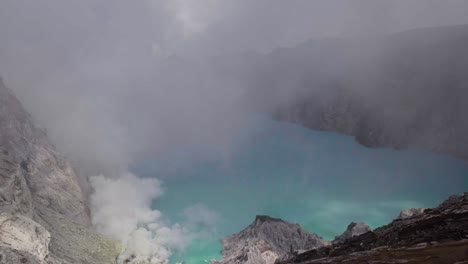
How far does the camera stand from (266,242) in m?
122

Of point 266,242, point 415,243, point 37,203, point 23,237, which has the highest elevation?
point 37,203

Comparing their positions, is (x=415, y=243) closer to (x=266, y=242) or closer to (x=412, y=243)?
(x=412, y=243)

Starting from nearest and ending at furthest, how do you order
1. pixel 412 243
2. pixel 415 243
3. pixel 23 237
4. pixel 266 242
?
pixel 415 243, pixel 412 243, pixel 23 237, pixel 266 242

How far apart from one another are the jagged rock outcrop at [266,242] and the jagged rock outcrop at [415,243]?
241 feet

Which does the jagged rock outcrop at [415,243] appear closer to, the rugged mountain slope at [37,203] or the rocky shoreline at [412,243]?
the rocky shoreline at [412,243]

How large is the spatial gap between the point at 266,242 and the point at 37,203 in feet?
252

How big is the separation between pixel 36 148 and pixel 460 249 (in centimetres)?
13517

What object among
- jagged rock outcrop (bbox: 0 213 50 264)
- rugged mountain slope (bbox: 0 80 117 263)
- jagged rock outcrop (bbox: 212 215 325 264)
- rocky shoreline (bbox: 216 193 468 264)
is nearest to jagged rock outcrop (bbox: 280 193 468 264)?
rocky shoreline (bbox: 216 193 468 264)

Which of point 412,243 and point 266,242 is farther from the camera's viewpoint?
point 266,242

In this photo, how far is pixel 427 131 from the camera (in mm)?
190375

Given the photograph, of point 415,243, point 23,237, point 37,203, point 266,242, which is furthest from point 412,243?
point 37,203

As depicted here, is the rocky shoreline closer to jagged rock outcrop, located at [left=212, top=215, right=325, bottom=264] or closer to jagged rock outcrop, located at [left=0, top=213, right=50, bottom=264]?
jagged rock outcrop, located at [left=0, top=213, right=50, bottom=264]

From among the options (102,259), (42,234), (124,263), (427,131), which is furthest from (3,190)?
(427,131)

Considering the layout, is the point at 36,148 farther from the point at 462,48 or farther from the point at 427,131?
the point at 462,48
